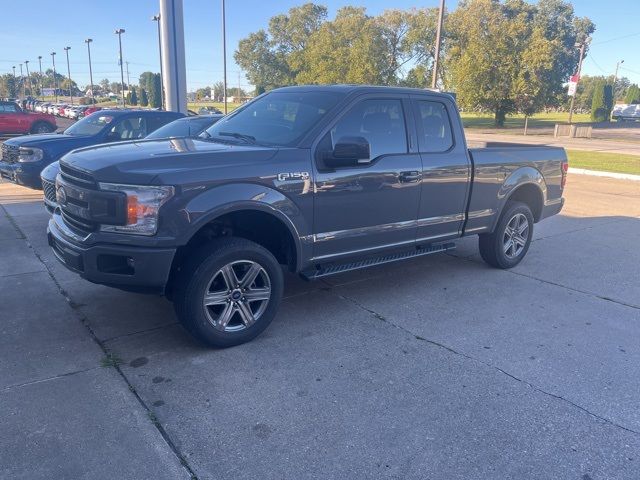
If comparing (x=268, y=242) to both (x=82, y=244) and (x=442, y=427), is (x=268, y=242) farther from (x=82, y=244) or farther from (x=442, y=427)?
(x=442, y=427)

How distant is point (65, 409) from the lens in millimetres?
3225

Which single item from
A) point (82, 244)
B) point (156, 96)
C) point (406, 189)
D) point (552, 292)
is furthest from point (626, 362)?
point (156, 96)

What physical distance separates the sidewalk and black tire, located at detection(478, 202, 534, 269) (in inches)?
173

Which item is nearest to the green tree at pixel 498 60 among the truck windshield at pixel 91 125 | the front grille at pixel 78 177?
the truck windshield at pixel 91 125

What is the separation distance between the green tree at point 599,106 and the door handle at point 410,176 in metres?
63.0

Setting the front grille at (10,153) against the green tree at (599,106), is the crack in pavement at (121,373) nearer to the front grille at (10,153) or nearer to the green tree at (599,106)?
the front grille at (10,153)

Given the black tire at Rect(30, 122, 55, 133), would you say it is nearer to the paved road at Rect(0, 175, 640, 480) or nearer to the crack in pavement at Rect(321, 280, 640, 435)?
the paved road at Rect(0, 175, 640, 480)

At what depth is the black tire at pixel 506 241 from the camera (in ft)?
20.5

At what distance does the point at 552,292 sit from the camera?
223 inches

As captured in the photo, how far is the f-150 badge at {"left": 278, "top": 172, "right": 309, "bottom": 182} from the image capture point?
13.5 ft

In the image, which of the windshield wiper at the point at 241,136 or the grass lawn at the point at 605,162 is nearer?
the windshield wiper at the point at 241,136

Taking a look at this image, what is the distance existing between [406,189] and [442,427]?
7.94 feet

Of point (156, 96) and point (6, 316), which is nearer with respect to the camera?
point (6, 316)

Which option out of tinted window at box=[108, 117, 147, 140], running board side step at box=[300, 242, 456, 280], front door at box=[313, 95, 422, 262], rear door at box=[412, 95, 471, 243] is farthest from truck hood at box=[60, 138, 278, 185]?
tinted window at box=[108, 117, 147, 140]
